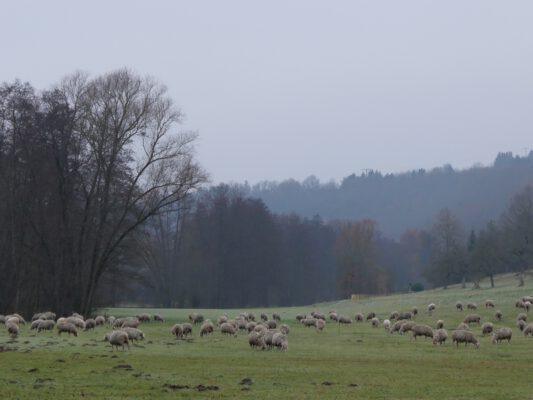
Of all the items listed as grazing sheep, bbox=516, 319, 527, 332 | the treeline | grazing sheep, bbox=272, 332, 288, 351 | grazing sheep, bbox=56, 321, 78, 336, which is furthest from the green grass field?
the treeline

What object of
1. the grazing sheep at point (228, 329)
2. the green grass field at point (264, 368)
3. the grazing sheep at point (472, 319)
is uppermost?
the grazing sheep at point (472, 319)

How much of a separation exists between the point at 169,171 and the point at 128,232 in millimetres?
5834

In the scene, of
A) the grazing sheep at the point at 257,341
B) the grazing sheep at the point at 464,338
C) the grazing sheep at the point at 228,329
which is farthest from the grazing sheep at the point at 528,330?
the grazing sheep at the point at 257,341

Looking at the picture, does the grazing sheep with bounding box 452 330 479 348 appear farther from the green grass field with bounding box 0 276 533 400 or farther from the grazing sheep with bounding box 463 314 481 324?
the grazing sheep with bounding box 463 314 481 324

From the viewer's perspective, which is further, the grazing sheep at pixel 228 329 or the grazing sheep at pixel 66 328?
the grazing sheep at pixel 228 329

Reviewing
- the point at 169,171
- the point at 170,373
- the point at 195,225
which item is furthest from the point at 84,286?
the point at 195,225

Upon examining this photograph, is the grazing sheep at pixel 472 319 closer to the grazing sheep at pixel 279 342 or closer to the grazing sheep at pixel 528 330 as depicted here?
the grazing sheep at pixel 528 330

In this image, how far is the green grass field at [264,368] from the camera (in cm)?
1956

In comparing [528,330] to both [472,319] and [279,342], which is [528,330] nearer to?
[472,319]

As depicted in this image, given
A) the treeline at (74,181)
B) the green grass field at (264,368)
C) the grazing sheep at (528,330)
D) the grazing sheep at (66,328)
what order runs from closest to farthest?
the green grass field at (264,368) → the grazing sheep at (66,328) → the grazing sheep at (528,330) → the treeline at (74,181)

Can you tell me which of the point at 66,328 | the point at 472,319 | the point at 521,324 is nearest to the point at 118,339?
the point at 66,328

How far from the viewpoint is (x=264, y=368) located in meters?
25.4

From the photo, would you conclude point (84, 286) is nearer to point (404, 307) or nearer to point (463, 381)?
point (404, 307)

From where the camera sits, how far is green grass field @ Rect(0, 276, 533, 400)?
64.2ft
